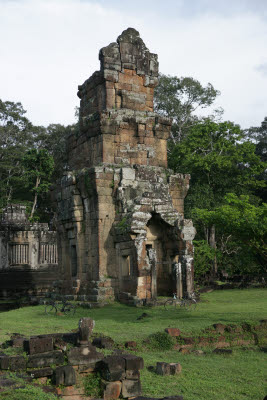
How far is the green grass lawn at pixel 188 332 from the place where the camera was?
271 inches

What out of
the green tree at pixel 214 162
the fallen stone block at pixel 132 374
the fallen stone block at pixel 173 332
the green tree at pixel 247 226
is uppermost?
the green tree at pixel 214 162

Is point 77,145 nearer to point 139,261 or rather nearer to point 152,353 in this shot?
point 139,261

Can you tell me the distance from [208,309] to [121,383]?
22.1 ft

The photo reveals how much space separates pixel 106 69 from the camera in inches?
640

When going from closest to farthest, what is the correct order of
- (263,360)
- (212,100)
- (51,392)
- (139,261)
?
(51,392), (263,360), (139,261), (212,100)

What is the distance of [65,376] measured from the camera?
6.77 m

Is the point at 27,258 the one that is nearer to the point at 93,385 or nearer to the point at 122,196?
the point at 122,196

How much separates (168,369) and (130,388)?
91cm

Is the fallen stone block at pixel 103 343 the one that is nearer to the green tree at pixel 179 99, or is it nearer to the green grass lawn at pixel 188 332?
the green grass lawn at pixel 188 332

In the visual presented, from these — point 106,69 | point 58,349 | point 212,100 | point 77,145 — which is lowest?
point 58,349

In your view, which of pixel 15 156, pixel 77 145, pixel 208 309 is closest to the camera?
pixel 208 309

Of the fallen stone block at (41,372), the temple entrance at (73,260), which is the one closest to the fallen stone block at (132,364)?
the fallen stone block at (41,372)

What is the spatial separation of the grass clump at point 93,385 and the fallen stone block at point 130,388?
0.36m

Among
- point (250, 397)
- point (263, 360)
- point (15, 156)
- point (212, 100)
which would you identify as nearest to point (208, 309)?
point (263, 360)
